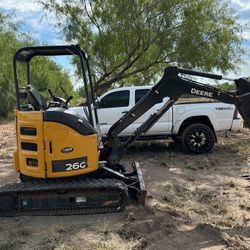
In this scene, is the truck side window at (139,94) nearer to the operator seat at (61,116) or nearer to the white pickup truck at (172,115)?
the white pickup truck at (172,115)

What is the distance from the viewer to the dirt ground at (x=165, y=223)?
5.69 metres

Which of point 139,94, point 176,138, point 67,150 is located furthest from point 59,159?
point 176,138

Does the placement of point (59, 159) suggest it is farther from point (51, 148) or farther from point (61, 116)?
point (61, 116)

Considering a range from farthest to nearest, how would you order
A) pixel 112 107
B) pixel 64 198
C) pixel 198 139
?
1. pixel 112 107
2. pixel 198 139
3. pixel 64 198

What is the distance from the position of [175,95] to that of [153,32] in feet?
29.1

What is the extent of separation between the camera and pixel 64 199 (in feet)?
22.4

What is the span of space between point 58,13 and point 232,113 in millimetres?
7828

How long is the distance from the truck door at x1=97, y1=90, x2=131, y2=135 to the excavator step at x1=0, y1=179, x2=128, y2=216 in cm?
546

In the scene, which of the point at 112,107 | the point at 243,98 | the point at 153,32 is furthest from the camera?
the point at 153,32

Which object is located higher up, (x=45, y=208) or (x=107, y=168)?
(x=107, y=168)

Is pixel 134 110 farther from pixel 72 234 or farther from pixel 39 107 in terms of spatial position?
pixel 72 234

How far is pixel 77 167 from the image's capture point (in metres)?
6.87

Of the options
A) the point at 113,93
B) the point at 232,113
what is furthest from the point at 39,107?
the point at 232,113

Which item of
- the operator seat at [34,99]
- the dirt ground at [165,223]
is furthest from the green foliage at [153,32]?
the operator seat at [34,99]
